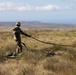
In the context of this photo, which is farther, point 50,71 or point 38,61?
point 38,61

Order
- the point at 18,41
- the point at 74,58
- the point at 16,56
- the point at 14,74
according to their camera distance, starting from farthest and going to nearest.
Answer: the point at 18,41
the point at 16,56
the point at 74,58
the point at 14,74

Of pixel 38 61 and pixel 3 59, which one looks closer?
pixel 38 61

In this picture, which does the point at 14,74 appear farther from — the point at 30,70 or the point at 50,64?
the point at 50,64

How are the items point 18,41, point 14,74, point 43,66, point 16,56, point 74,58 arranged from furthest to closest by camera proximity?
1. point 18,41
2. point 16,56
3. point 74,58
4. point 43,66
5. point 14,74

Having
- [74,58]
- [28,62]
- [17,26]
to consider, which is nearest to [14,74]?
[28,62]

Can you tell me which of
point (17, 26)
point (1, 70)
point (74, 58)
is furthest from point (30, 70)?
point (17, 26)

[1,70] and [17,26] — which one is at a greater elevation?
[17,26]

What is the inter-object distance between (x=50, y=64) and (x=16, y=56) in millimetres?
3959

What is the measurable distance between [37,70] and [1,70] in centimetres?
129

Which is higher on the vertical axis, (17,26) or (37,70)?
(17,26)

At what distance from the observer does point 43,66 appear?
11852mm

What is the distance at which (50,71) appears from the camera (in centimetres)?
1105

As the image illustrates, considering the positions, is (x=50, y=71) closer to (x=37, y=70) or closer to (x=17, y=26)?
(x=37, y=70)

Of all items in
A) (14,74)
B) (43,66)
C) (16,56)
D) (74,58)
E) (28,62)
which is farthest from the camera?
(16,56)
